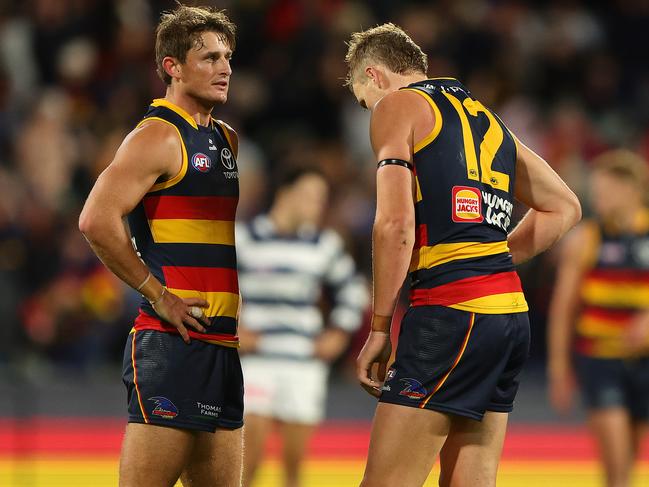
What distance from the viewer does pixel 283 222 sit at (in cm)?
806

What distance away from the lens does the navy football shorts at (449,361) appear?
4.59m

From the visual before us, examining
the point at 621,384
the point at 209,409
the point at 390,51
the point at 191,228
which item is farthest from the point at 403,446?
the point at 621,384

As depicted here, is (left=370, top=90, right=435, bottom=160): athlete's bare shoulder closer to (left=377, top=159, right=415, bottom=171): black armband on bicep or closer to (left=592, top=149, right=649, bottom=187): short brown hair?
(left=377, top=159, right=415, bottom=171): black armband on bicep

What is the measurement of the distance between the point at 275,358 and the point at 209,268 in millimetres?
3081

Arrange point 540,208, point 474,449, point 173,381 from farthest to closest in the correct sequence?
point 540,208
point 474,449
point 173,381

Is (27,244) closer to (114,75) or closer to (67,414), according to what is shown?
(67,414)

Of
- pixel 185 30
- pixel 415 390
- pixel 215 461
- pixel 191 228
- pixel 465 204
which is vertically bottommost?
pixel 215 461

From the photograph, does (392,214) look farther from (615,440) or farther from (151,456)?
(615,440)

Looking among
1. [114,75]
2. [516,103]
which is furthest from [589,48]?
[114,75]

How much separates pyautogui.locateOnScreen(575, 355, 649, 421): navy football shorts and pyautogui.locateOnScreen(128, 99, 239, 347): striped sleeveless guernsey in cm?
374

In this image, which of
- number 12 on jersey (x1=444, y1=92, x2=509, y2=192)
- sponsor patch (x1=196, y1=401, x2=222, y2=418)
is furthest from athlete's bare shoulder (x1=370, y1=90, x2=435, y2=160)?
sponsor patch (x1=196, y1=401, x2=222, y2=418)

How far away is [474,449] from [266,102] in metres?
10.5

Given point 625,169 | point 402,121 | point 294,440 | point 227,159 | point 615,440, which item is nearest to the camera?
point 402,121

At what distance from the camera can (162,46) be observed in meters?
4.98
